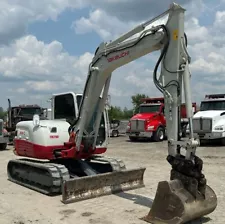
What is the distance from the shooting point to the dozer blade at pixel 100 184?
7590mm

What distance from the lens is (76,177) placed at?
29.6 feet

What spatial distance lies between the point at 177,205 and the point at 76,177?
3.59m

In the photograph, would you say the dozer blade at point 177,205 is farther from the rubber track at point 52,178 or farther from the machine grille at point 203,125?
the machine grille at point 203,125

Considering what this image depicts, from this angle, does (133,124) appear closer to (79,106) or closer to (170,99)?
(79,106)

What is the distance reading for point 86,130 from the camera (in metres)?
9.08

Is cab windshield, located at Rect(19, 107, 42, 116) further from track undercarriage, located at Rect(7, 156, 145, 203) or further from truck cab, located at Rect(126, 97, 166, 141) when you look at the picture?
track undercarriage, located at Rect(7, 156, 145, 203)

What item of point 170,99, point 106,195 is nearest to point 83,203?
point 106,195

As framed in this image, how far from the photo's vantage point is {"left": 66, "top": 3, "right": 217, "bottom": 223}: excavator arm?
609cm

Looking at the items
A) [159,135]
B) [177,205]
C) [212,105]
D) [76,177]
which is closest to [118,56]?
[76,177]

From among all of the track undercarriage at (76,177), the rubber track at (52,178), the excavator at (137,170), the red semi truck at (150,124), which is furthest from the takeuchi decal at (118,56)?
the red semi truck at (150,124)

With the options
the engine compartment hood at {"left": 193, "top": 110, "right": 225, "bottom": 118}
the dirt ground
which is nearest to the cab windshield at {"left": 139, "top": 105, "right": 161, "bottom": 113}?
the engine compartment hood at {"left": 193, "top": 110, "right": 225, "bottom": 118}

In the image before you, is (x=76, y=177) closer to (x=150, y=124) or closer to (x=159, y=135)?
(x=150, y=124)

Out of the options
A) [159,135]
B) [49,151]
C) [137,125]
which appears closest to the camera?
[49,151]

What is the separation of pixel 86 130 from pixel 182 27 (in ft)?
11.6
